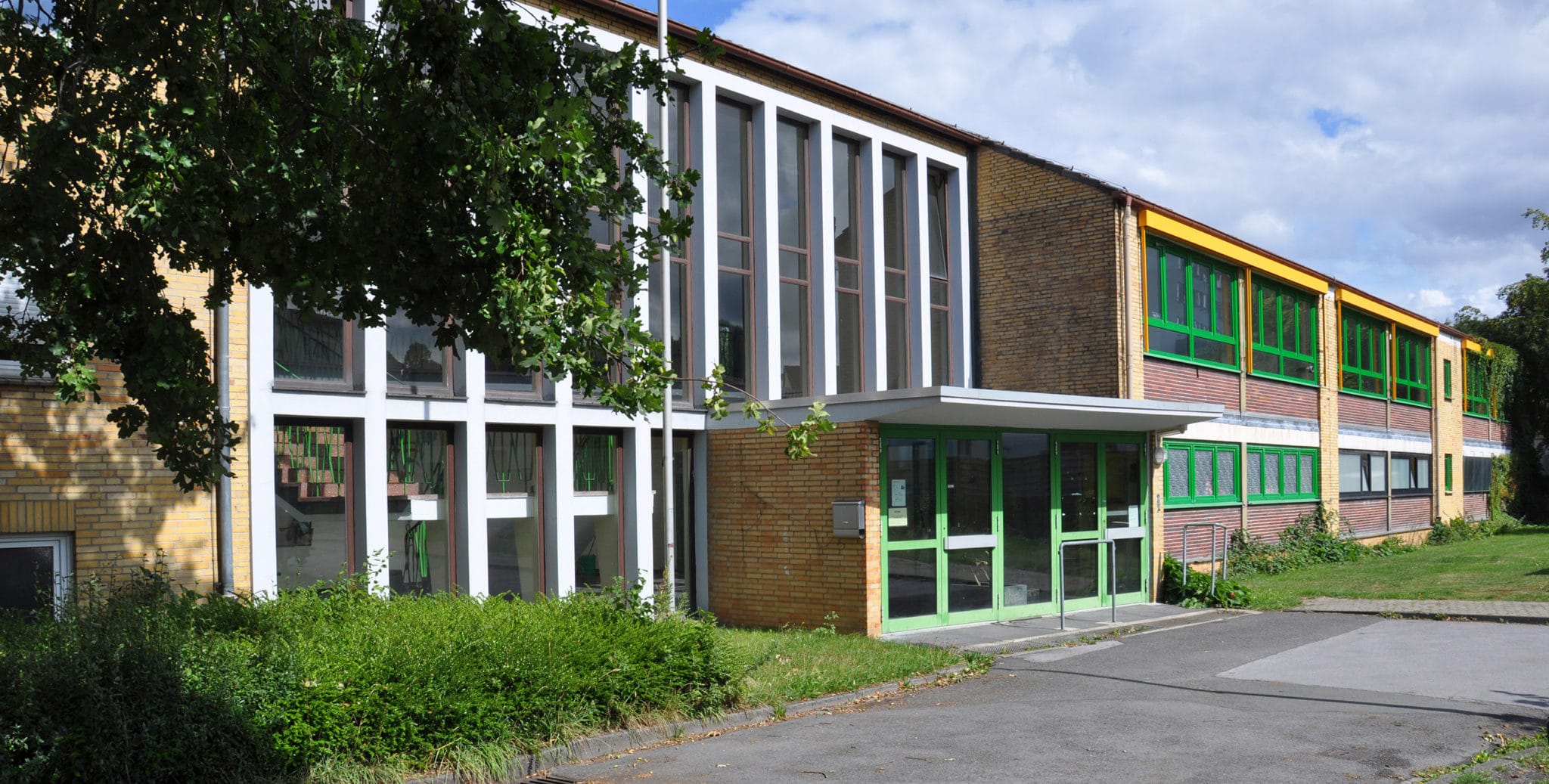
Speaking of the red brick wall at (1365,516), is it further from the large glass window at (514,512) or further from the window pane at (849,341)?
the large glass window at (514,512)

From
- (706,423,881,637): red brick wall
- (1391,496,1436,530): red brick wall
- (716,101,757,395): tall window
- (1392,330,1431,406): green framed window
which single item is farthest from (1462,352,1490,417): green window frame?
(706,423,881,637): red brick wall

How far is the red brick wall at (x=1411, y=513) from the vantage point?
29.8m

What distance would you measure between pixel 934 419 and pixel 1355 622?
610 centimetres

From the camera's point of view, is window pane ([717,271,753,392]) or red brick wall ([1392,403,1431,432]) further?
red brick wall ([1392,403,1431,432])

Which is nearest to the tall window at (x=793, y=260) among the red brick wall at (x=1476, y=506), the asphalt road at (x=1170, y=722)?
the asphalt road at (x=1170, y=722)

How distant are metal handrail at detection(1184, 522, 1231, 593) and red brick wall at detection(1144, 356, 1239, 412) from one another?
6.45 ft

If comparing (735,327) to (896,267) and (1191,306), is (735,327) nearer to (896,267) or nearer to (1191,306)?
(896,267)

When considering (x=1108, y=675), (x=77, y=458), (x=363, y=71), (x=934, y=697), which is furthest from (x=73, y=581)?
(x=1108, y=675)

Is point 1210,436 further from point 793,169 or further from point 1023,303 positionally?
point 793,169

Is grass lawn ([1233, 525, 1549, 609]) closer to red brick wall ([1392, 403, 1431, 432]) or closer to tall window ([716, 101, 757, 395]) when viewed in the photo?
red brick wall ([1392, 403, 1431, 432])

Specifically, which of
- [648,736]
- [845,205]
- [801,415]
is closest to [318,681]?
[648,736]

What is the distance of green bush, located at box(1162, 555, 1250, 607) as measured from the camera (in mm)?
18000

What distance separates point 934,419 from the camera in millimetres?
14727

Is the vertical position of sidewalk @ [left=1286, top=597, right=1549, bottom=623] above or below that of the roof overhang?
below
